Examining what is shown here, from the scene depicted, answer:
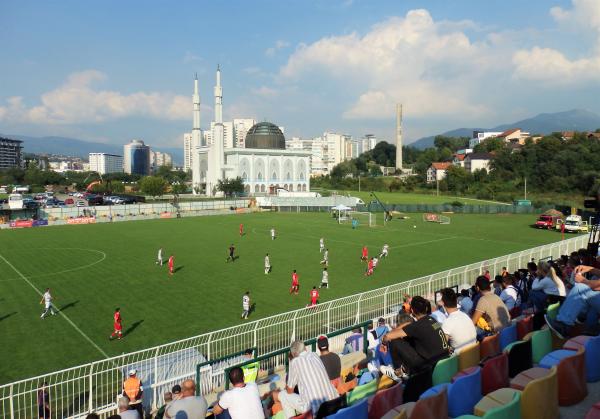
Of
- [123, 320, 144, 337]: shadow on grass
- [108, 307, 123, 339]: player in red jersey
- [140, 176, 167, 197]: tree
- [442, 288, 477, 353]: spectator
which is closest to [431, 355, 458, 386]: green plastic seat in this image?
[442, 288, 477, 353]: spectator

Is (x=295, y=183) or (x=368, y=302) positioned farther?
(x=295, y=183)

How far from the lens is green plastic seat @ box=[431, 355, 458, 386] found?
599cm

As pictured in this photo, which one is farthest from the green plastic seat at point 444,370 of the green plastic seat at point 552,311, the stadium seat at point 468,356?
the green plastic seat at point 552,311

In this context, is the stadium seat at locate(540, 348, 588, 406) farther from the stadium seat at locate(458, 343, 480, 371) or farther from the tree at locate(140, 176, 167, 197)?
the tree at locate(140, 176, 167, 197)

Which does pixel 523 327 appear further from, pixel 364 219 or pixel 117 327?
pixel 364 219

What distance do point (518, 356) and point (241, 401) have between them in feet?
13.0

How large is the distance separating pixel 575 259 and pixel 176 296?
584 inches

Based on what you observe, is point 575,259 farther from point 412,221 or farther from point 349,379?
point 412,221

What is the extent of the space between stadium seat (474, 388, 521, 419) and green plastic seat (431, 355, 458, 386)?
91 centimetres

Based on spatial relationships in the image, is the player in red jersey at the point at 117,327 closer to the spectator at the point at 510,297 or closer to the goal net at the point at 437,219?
the spectator at the point at 510,297

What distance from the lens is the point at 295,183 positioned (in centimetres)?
10475

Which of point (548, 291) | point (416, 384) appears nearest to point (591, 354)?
point (416, 384)

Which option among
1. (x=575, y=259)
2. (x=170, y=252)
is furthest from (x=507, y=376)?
(x=170, y=252)

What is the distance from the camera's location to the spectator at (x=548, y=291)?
29.9ft
